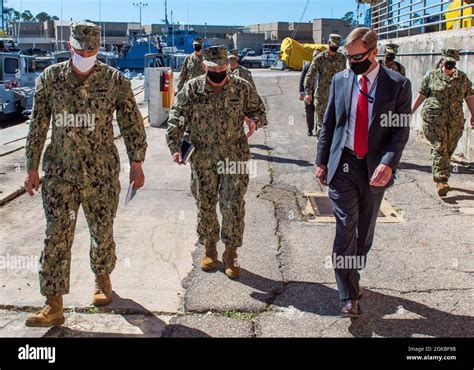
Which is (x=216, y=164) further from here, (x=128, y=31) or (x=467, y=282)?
(x=128, y=31)

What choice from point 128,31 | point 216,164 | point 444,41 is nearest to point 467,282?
point 216,164

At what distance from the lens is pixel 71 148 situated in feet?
13.3

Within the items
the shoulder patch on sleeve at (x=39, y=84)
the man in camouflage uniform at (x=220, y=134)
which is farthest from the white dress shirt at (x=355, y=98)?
the shoulder patch on sleeve at (x=39, y=84)

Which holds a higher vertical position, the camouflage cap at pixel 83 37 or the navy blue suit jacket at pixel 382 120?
the camouflage cap at pixel 83 37

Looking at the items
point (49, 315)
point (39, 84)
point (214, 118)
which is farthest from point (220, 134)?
point (49, 315)

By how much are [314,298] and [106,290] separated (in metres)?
1.57

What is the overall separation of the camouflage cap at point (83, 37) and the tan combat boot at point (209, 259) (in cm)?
201

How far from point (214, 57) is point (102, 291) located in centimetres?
201

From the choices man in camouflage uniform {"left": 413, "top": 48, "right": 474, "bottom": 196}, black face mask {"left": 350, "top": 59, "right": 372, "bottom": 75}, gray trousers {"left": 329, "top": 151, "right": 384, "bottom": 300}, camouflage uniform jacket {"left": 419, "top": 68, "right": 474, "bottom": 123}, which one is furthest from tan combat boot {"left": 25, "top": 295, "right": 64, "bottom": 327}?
camouflage uniform jacket {"left": 419, "top": 68, "right": 474, "bottom": 123}

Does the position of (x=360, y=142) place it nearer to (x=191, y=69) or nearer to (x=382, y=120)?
(x=382, y=120)

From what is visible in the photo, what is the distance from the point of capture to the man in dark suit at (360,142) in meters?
4.08

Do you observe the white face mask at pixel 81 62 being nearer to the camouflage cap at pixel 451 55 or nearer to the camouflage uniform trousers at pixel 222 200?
the camouflage uniform trousers at pixel 222 200

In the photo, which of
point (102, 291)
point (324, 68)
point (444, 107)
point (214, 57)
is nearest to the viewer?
point (102, 291)

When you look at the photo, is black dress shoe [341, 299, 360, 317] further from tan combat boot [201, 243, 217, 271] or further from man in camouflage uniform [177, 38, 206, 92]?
→ man in camouflage uniform [177, 38, 206, 92]
